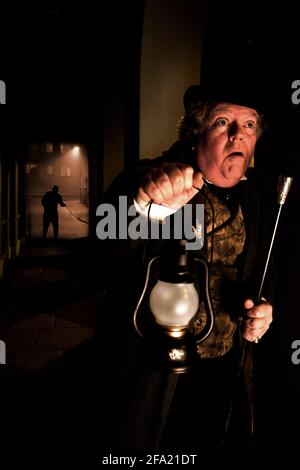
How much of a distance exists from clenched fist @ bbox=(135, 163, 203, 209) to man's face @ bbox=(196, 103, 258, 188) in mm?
590

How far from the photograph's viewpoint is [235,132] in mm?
1757

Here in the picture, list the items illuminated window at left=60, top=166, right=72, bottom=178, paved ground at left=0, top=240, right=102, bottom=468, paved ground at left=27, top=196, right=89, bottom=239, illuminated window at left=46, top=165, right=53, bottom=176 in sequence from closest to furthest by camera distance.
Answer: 1. paved ground at left=0, top=240, right=102, bottom=468
2. paved ground at left=27, top=196, right=89, bottom=239
3. illuminated window at left=60, top=166, right=72, bottom=178
4. illuminated window at left=46, top=165, right=53, bottom=176

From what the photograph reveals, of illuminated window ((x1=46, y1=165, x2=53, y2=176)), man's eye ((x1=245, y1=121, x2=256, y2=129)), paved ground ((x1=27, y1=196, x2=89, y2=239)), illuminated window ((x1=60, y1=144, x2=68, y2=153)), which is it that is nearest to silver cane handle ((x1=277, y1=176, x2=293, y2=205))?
man's eye ((x1=245, y1=121, x2=256, y2=129))

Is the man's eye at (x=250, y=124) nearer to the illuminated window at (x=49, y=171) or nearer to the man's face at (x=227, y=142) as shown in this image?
the man's face at (x=227, y=142)

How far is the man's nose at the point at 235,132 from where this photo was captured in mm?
1742

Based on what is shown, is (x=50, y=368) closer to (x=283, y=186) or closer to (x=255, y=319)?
(x=255, y=319)

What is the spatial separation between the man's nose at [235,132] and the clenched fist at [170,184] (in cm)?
60

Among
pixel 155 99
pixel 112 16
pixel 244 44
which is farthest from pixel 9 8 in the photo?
pixel 244 44

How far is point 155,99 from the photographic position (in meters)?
3.64

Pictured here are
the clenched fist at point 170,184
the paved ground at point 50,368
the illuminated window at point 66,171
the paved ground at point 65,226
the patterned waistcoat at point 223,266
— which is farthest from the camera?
the illuminated window at point 66,171

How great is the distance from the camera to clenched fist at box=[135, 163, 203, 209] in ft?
3.78

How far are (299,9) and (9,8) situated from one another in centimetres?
522

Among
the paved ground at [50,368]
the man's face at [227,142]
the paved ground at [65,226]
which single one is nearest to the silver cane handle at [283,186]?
the man's face at [227,142]

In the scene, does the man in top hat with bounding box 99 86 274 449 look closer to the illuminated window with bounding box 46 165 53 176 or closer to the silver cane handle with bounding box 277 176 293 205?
the silver cane handle with bounding box 277 176 293 205
